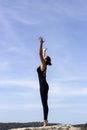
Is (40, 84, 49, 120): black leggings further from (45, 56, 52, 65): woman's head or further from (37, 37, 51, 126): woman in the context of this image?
(45, 56, 52, 65): woman's head

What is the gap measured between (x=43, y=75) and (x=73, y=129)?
6.77ft

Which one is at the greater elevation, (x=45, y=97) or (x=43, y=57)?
(x=43, y=57)

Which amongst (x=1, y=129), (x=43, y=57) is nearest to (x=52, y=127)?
(x=43, y=57)

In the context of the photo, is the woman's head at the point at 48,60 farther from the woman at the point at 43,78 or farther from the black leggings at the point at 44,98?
the black leggings at the point at 44,98

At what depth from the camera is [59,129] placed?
46.8 feet

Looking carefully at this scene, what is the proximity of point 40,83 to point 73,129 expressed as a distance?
1880 mm

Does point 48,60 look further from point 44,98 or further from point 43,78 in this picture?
point 44,98

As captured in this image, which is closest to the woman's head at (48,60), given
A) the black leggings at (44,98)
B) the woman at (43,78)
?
the woman at (43,78)

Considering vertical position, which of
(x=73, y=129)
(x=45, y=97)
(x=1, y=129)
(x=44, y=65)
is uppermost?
(x=1, y=129)

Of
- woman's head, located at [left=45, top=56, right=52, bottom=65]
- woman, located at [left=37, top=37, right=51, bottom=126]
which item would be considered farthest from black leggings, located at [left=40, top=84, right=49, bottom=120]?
woman's head, located at [left=45, top=56, right=52, bottom=65]

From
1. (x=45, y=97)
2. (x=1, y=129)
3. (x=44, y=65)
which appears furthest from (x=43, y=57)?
(x=1, y=129)

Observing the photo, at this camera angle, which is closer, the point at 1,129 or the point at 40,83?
the point at 40,83

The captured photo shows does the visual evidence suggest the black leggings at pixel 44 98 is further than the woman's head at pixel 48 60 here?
No

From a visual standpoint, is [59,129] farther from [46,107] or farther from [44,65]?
[44,65]
